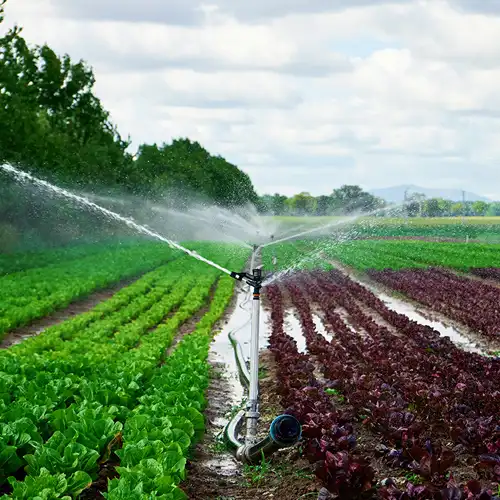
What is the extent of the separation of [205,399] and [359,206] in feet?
185

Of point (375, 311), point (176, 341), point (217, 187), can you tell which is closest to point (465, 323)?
point (375, 311)

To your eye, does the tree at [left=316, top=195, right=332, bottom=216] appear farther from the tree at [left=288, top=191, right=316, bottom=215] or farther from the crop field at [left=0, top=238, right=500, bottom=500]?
the crop field at [left=0, top=238, right=500, bottom=500]

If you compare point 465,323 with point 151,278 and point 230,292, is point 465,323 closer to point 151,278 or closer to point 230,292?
point 230,292

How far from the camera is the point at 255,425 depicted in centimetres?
780

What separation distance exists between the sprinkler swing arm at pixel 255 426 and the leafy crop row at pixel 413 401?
0.25 metres

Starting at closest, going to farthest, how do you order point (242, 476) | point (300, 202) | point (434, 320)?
point (242, 476) < point (434, 320) < point (300, 202)

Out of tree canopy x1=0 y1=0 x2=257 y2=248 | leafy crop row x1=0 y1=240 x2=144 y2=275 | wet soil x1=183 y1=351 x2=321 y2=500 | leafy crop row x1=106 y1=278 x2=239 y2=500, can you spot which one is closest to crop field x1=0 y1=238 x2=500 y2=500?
leafy crop row x1=106 y1=278 x2=239 y2=500

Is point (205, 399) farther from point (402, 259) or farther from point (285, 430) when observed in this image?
point (402, 259)

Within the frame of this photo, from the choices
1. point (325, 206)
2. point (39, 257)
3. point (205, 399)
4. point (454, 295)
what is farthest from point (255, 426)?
point (325, 206)

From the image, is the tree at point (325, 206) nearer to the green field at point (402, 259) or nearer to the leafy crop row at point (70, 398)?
the green field at point (402, 259)

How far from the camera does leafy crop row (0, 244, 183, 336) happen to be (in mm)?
16703

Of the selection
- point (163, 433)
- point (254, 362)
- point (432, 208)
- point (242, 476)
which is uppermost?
point (432, 208)

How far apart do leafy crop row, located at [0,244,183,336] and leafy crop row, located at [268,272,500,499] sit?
18.2ft

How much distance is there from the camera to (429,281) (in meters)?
26.6
